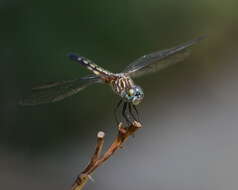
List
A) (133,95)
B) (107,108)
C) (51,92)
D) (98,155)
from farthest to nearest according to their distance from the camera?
(107,108), (51,92), (133,95), (98,155)

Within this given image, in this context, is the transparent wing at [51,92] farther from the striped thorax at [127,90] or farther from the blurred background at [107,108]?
A: the blurred background at [107,108]

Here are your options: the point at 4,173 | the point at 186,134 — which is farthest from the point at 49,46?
the point at 186,134

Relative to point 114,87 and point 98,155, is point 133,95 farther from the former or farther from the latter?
point 98,155

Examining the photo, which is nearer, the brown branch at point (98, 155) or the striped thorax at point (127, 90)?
the brown branch at point (98, 155)

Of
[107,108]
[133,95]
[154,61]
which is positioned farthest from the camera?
[107,108]

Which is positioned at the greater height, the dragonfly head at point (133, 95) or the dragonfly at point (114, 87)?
the dragonfly at point (114, 87)

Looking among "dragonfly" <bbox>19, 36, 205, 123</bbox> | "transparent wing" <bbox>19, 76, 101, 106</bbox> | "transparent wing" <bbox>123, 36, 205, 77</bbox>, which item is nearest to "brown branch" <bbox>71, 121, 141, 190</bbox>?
"dragonfly" <bbox>19, 36, 205, 123</bbox>

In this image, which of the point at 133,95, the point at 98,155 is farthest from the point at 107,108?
the point at 98,155

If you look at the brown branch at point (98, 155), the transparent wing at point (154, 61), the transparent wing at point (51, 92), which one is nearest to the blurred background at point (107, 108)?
the transparent wing at point (154, 61)
